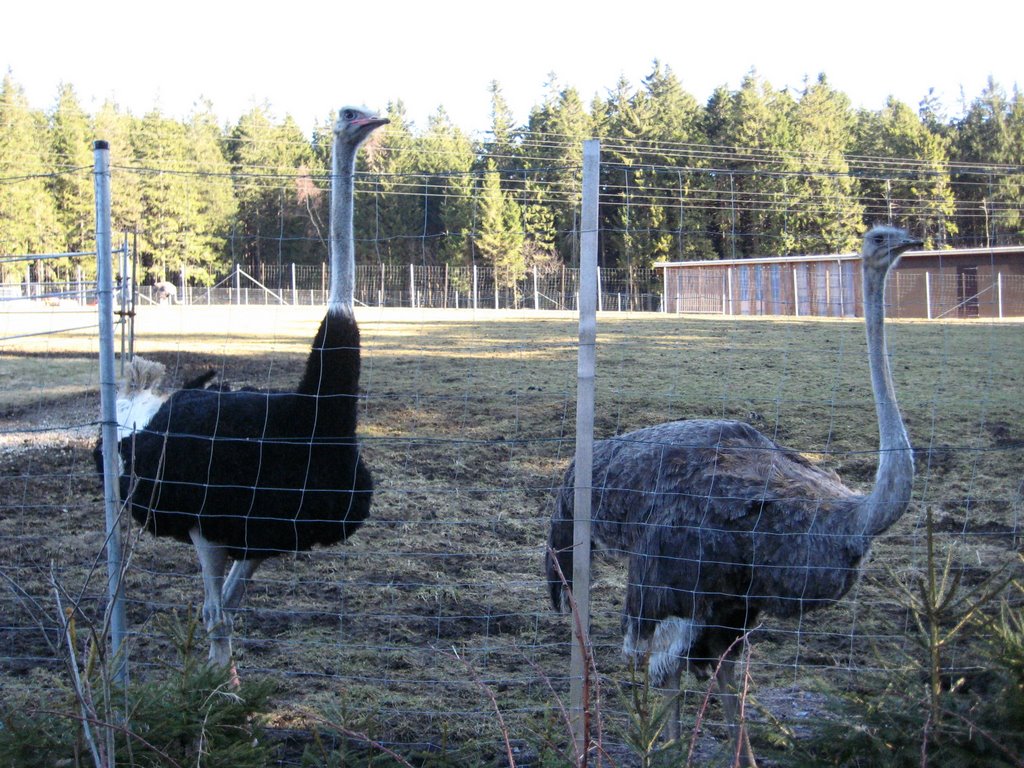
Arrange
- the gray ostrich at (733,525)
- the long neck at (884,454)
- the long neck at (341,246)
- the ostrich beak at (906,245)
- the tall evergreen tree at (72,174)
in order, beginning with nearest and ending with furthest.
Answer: the long neck at (884,454)
the gray ostrich at (733,525)
the ostrich beak at (906,245)
the long neck at (341,246)
the tall evergreen tree at (72,174)

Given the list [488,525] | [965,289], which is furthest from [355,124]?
[965,289]

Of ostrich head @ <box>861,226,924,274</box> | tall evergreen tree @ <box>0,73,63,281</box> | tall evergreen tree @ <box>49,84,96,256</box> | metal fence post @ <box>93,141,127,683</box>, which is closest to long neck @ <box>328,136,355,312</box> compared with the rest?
metal fence post @ <box>93,141,127,683</box>

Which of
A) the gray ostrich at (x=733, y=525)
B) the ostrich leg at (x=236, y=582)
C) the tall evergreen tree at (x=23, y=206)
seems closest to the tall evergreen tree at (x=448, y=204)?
the gray ostrich at (x=733, y=525)

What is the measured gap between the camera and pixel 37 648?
4.74m

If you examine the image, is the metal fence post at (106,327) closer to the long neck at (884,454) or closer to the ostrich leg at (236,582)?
the ostrich leg at (236,582)

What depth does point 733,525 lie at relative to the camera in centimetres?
363

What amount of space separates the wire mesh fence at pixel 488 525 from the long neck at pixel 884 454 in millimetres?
168

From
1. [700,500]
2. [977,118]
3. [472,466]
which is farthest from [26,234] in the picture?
[977,118]

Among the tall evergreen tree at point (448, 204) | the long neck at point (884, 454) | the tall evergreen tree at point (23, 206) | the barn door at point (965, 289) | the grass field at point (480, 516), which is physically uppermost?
the tall evergreen tree at point (23, 206)

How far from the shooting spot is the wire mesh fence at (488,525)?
13.1 feet

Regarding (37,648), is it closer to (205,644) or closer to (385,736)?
(205,644)

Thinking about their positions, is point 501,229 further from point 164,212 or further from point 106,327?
point 164,212

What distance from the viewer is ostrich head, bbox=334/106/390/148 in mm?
4516

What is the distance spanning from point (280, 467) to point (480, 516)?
2.82 m
